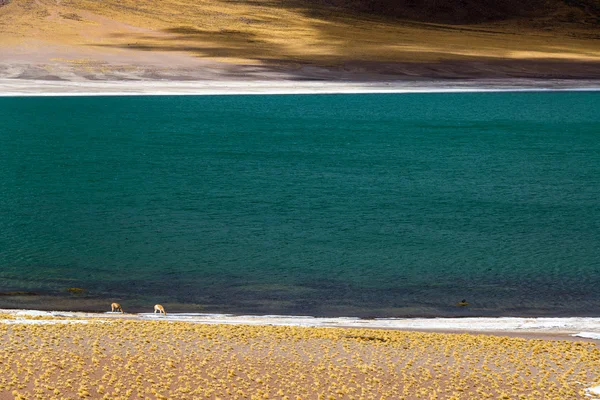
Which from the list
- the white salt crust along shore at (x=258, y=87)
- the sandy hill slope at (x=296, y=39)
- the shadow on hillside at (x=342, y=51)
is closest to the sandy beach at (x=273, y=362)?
the white salt crust along shore at (x=258, y=87)

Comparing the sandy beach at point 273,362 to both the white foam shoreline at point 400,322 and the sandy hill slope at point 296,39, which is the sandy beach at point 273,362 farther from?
the sandy hill slope at point 296,39

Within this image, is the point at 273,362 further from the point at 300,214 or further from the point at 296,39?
the point at 296,39

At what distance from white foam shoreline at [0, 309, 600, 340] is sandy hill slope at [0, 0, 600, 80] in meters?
49.0

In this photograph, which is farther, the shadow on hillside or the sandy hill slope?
the shadow on hillside

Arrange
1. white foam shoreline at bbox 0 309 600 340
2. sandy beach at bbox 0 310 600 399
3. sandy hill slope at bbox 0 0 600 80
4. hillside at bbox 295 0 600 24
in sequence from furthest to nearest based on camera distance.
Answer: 1. hillside at bbox 295 0 600 24
2. sandy hill slope at bbox 0 0 600 80
3. white foam shoreline at bbox 0 309 600 340
4. sandy beach at bbox 0 310 600 399

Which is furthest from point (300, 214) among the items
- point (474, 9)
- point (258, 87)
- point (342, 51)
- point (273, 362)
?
point (474, 9)

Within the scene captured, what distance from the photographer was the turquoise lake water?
1742 cm

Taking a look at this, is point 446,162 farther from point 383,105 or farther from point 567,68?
point 567,68

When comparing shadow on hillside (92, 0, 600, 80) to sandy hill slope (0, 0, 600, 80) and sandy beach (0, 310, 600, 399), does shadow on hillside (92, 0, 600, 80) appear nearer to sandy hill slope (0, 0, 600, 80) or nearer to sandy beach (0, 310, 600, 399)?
sandy hill slope (0, 0, 600, 80)

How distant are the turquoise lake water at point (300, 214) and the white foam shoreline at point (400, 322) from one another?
85 cm

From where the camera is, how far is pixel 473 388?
1096 centimetres

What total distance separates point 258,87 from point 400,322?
4600 centimetres

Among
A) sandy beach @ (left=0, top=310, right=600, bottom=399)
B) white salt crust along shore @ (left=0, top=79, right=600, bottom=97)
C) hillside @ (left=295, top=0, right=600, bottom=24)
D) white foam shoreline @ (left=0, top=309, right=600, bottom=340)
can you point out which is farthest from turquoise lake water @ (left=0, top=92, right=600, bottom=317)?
hillside @ (left=295, top=0, right=600, bottom=24)

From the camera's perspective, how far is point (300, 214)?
24484 mm
